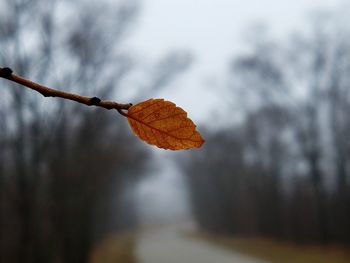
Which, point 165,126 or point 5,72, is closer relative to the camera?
point 5,72

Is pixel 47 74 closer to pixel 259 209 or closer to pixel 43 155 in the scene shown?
pixel 43 155

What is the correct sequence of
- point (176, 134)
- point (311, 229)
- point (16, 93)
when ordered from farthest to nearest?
point (311, 229)
point (16, 93)
point (176, 134)

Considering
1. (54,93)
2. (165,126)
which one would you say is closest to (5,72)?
(54,93)

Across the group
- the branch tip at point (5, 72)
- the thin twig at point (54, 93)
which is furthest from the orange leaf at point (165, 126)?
the branch tip at point (5, 72)

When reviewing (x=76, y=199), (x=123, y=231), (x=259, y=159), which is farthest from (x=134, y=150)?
(x=123, y=231)

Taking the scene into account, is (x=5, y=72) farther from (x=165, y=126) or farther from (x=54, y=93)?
(x=165, y=126)

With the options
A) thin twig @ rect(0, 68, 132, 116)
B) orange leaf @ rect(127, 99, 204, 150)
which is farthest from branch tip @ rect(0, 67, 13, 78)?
orange leaf @ rect(127, 99, 204, 150)

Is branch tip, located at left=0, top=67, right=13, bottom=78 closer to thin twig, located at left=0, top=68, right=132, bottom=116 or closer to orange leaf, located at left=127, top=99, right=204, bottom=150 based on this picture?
thin twig, located at left=0, top=68, right=132, bottom=116

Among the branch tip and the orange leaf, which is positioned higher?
the branch tip

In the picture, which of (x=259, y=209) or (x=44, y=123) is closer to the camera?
(x=44, y=123)
